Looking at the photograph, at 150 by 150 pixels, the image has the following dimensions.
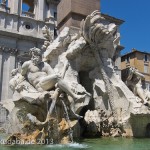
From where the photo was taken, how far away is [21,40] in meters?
28.1

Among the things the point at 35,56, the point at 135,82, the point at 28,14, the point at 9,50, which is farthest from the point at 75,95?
the point at 28,14

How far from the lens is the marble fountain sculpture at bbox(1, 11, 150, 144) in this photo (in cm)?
607

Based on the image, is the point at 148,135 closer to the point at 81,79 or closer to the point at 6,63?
the point at 81,79

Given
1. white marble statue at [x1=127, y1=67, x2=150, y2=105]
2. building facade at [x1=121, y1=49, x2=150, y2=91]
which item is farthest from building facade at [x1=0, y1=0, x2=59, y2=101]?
white marble statue at [x1=127, y1=67, x2=150, y2=105]

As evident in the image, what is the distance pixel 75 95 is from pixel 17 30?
2263cm

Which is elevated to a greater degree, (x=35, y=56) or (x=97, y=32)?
(x=97, y=32)

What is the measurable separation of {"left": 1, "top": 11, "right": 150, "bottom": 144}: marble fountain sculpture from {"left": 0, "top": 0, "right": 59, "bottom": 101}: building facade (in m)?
17.6

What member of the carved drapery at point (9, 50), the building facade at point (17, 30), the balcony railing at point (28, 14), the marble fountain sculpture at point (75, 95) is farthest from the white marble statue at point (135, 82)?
the balcony railing at point (28, 14)

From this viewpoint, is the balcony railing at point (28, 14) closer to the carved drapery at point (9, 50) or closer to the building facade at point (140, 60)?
the carved drapery at point (9, 50)

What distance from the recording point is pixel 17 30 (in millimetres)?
28000

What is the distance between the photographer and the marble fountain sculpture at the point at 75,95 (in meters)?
6.07

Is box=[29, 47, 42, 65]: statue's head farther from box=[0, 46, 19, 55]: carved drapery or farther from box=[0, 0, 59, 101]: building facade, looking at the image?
box=[0, 46, 19, 55]: carved drapery

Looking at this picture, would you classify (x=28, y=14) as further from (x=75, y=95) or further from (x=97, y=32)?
(x=75, y=95)

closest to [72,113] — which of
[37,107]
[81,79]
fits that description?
[37,107]
